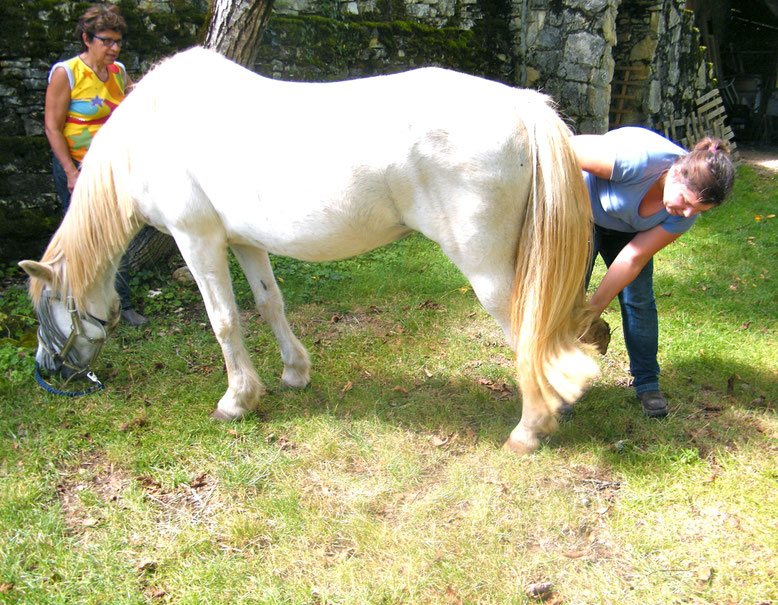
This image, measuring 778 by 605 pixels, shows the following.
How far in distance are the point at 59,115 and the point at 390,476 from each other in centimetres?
321

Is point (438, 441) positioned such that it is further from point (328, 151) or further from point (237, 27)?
point (237, 27)

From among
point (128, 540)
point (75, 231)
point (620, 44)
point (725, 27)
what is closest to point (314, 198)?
point (75, 231)

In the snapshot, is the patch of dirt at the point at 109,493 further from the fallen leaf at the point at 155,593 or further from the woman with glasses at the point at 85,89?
the woman with glasses at the point at 85,89

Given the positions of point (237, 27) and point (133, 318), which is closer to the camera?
point (237, 27)

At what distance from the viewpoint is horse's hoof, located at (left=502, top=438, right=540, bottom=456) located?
108 inches

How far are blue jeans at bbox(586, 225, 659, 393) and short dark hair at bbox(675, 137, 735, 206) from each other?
644 mm

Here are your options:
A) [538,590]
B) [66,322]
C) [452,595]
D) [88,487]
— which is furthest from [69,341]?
[538,590]

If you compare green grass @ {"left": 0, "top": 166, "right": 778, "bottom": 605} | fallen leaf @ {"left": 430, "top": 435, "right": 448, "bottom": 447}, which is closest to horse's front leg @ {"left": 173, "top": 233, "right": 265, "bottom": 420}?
green grass @ {"left": 0, "top": 166, "right": 778, "bottom": 605}

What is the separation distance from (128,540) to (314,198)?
5.69 feet

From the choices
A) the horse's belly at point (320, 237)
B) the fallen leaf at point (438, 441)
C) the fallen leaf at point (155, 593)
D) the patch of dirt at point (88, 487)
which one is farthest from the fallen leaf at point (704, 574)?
the patch of dirt at point (88, 487)

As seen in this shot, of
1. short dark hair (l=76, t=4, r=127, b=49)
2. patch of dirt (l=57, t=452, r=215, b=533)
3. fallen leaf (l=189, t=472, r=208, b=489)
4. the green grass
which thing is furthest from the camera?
short dark hair (l=76, t=4, r=127, b=49)

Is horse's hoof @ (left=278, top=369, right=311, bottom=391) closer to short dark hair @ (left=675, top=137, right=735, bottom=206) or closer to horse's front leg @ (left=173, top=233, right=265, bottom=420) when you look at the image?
horse's front leg @ (left=173, top=233, right=265, bottom=420)

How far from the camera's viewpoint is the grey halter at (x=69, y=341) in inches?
122

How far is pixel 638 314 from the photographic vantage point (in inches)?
114
